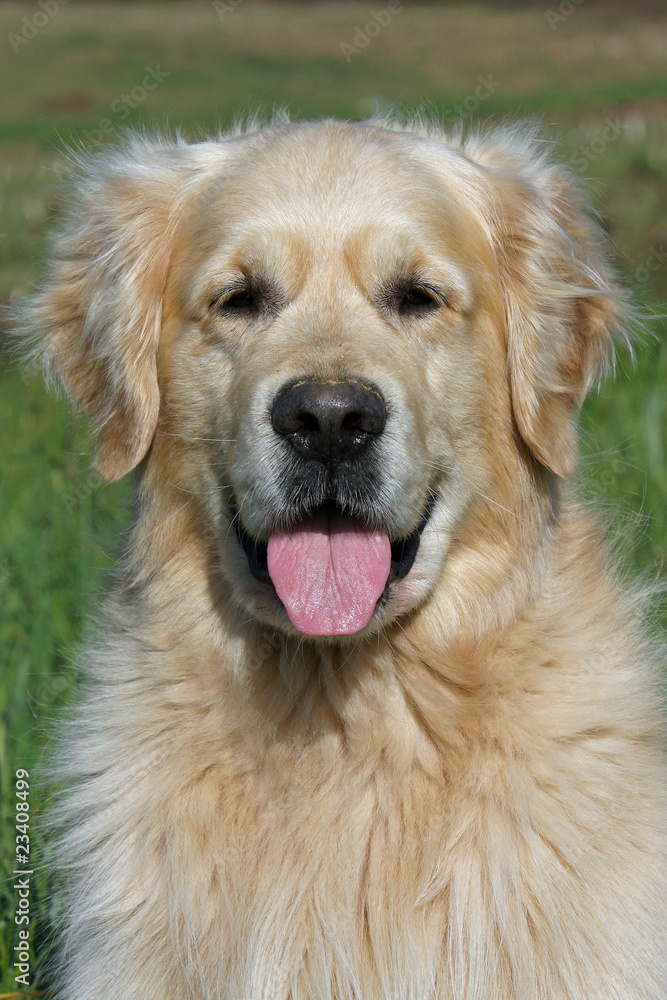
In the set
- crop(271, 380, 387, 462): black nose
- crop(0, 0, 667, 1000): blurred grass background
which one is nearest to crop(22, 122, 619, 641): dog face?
crop(271, 380, 387, 462): black nose

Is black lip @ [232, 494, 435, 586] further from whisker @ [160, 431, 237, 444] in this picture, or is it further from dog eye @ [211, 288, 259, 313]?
dog eye @ [211, 288, 259, 313]

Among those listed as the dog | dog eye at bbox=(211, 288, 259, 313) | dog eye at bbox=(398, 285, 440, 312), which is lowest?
the dog

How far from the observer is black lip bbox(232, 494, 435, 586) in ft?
9.51

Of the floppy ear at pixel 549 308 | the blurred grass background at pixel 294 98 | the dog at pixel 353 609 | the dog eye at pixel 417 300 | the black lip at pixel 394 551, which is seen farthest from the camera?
the blurred grass background at pixel 294 98

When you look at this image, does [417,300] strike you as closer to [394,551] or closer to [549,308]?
[549,308]

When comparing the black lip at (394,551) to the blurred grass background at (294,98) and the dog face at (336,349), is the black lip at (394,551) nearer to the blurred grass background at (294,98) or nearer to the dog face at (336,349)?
the dog face at (336,349)

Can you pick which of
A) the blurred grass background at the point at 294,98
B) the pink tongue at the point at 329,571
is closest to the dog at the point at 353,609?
the pink tongue at the point at 329,571

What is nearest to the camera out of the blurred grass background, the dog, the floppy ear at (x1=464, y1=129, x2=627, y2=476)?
the dog

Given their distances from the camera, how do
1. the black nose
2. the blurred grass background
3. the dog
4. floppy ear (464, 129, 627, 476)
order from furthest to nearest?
the blurred grass background < floppy ear (464, 129, 627, 476) < the dog < the black nose

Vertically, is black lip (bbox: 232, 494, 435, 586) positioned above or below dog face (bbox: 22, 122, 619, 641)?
below

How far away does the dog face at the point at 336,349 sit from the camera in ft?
8.97

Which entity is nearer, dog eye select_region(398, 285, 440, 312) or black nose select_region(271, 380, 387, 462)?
black nose select_region(271, 380, 387, 462)

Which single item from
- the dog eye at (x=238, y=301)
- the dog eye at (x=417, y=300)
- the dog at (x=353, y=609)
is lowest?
the dog at (x=353, y=609)

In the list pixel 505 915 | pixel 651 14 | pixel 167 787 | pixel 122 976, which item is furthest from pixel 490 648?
pixel 651 14
